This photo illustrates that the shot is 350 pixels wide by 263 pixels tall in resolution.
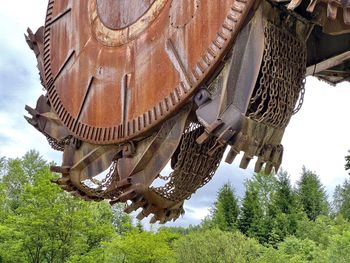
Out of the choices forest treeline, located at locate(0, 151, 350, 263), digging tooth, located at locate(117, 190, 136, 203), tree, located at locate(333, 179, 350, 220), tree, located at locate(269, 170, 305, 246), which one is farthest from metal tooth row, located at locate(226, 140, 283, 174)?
tree, located at locate(333, 179, 350, 220)

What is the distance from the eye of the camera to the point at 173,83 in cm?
211

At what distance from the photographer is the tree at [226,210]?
36.2 meters

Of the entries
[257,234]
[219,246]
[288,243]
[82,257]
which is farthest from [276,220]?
[82,257]

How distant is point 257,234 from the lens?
35344mm

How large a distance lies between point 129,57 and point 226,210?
35.6 meters

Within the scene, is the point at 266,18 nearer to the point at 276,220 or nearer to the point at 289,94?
the point at 289,94

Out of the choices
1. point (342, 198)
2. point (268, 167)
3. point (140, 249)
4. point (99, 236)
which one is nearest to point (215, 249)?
point (140, 249)

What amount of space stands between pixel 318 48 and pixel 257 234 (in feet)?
111

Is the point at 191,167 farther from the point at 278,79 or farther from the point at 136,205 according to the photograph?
the point at 278,79

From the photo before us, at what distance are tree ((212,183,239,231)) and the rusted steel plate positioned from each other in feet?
110

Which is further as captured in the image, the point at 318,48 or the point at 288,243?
the point at 288,243

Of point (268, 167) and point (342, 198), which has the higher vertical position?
point (342, 198)

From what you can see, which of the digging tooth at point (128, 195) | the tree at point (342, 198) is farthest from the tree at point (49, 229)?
the tree at point (342, 198)

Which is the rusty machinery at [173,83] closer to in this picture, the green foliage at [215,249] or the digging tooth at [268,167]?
the digging tooth at [268,167]
